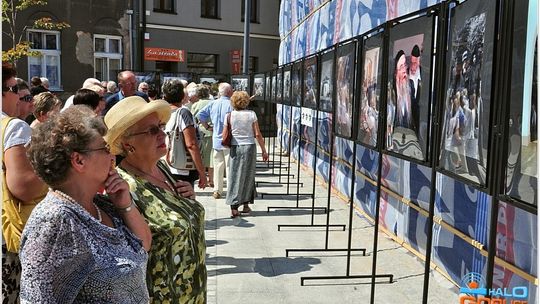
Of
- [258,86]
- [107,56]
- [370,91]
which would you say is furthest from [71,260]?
[107,56]

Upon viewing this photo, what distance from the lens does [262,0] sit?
A: 2623 centimetres

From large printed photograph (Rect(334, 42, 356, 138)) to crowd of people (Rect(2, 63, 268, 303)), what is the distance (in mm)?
2287

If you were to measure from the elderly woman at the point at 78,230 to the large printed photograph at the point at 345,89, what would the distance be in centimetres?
286

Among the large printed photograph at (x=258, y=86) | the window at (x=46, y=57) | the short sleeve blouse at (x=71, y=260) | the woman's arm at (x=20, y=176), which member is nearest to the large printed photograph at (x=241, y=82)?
the large printed photograph at (x=258, y=86)

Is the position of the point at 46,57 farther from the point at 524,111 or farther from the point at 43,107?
the point at 524,111

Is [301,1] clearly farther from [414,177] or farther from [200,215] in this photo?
[200,215]

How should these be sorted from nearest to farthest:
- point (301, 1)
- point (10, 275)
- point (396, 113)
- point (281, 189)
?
1. point (10, 275)
2. point (396, 113)
3. point (281, 189)
4. point (301, 1)

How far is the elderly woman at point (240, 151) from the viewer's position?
6.71 metres

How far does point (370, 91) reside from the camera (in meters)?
3.93

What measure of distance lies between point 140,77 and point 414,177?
44.1 ft

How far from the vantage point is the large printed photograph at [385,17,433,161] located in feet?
9.51

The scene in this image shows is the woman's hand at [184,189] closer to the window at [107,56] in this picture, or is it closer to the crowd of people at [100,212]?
the crowd of people at [100,212]

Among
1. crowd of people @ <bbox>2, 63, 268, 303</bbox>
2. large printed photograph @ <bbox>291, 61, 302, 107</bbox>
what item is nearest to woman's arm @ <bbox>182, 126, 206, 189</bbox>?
crowd of people @ <bbox>2, 63, 268, 303</bbox>

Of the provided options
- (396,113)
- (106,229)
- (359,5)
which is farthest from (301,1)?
(106,229)
